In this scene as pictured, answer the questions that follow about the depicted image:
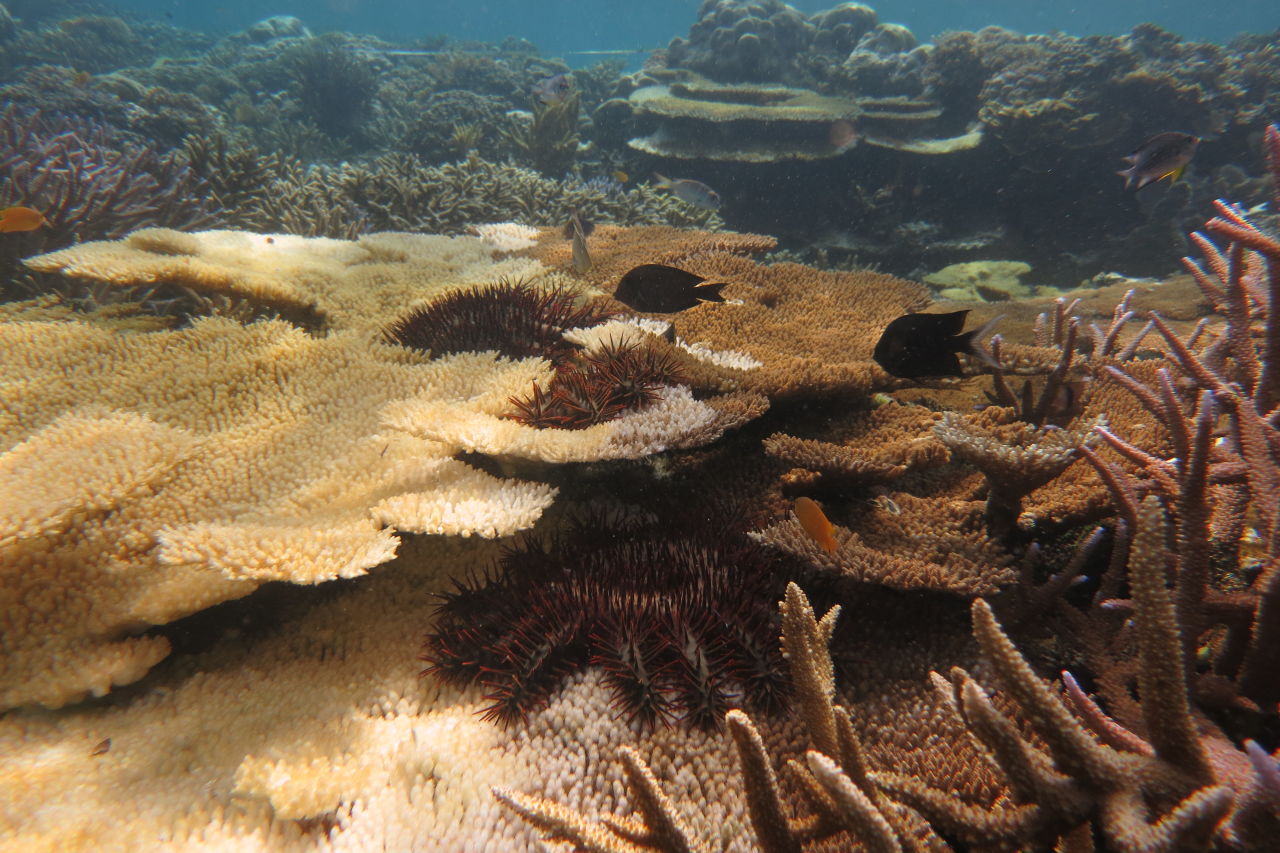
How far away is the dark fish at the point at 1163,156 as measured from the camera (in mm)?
6270

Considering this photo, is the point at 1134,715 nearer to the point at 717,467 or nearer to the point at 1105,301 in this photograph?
the point at 717,467

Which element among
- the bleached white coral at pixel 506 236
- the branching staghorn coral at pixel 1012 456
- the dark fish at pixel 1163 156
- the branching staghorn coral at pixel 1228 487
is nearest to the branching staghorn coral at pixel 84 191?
the bleached white coral at pixel 506 236

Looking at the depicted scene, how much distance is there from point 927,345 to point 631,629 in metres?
1.87

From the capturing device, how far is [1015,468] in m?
2.31

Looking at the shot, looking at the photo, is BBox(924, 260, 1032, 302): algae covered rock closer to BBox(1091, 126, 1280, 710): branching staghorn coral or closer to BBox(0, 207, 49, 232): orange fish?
BBox(1091, 126, 1280, 710): branching staghorn coral

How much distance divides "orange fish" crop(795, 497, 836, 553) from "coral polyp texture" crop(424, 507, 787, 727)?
0.24 m

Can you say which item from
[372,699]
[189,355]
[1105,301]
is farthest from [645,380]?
[1105,301]

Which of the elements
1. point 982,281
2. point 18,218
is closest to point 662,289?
point 18,218

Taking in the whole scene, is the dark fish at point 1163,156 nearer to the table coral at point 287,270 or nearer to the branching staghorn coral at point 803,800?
the table coral at point 287,270

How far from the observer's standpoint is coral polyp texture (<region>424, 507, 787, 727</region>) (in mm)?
2041

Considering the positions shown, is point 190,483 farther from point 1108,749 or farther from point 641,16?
point 641,16

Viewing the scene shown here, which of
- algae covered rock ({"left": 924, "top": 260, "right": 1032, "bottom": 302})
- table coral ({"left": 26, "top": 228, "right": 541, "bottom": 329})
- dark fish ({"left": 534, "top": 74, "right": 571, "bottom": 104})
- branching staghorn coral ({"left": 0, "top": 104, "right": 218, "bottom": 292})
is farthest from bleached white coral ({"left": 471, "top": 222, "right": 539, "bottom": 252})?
algae covered rock ({"left": 924, "top": 260, "right": 1032, "bottom": 302})

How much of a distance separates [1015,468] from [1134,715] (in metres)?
0.91

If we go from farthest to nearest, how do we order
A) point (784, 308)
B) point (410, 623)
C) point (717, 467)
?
point (784, 308) < point (717, 467) < point (410, 623)
